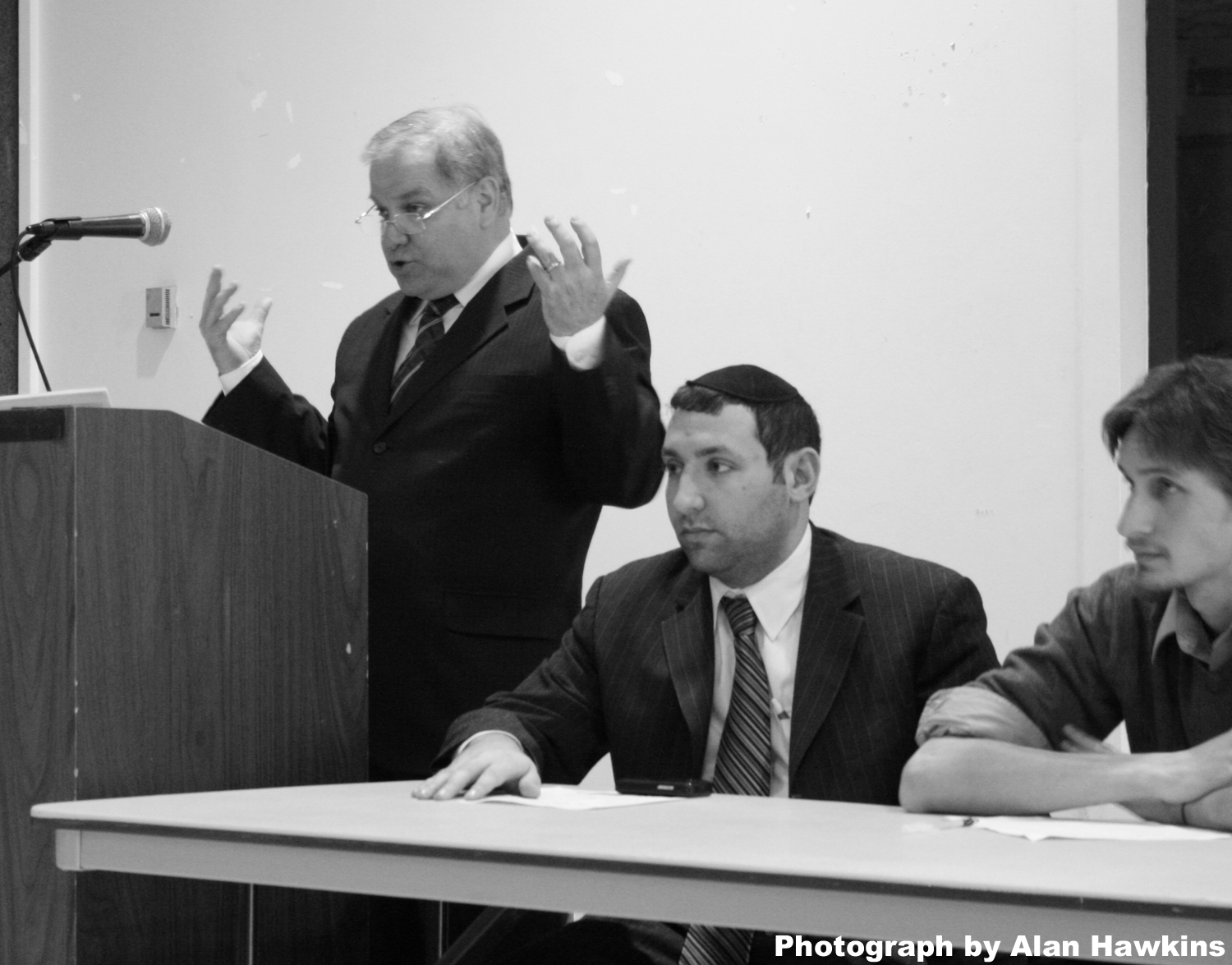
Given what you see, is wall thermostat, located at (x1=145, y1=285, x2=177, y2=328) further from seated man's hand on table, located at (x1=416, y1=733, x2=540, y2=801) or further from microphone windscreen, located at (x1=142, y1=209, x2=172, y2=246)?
seated man's hand on table, located at (x1=416, y1=733, x2=540, y2=801)

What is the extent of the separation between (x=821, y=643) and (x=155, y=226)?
110 centimetres

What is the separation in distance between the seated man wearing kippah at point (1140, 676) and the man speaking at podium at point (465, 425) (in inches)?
26.6

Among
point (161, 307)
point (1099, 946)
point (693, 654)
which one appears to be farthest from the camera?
point (161, 307)

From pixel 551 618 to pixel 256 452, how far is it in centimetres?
57

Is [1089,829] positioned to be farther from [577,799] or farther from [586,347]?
[586,347]

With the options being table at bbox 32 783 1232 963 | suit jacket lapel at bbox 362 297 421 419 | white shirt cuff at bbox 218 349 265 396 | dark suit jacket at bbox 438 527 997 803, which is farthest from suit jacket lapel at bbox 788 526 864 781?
white shirt cuff at bbox 218 349 265 396

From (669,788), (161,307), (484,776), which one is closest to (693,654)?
(669,788)

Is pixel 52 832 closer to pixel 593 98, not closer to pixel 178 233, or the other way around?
pixel 593 98

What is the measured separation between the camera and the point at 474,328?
2.44 metres

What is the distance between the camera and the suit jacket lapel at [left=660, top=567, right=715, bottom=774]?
2057 mm

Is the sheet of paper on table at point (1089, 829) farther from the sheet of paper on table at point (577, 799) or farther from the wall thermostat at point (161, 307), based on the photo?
the wall thermostat at point (161, 307)

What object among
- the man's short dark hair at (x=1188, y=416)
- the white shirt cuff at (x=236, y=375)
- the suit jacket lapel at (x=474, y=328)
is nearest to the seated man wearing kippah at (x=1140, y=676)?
the man's short dark hair at (x=1188, y=416)

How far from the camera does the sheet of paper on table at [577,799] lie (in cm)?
175

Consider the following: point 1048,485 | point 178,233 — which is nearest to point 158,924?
point 1048,485
